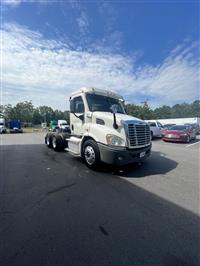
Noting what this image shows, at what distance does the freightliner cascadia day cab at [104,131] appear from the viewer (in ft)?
15.6

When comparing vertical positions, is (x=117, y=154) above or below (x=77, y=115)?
below

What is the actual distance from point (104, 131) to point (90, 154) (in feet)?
3.17

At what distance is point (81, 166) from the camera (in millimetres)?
5824

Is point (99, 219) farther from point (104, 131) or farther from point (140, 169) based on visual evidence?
point (140, 169)

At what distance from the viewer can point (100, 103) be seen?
617cm

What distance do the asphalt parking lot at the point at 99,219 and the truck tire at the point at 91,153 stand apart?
484 mm

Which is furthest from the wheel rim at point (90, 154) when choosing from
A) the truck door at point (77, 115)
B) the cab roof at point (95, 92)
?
the cab roof at point (95, 92)

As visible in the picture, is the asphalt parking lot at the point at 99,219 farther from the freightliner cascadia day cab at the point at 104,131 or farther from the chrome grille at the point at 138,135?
the chrome grille at the point at 138,135

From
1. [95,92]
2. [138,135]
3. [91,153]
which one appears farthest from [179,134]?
[91,153]

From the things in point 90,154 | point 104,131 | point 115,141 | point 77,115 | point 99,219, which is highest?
point 77,115

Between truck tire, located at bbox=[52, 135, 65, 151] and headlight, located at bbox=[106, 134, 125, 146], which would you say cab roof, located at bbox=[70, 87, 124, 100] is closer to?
headlight, located at bbox=[106, 134, 125, 146]

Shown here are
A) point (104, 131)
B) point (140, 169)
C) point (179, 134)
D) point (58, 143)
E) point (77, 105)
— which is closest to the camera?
point (104, 131)

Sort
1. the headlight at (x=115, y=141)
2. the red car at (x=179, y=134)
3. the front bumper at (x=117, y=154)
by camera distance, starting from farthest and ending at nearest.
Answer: the red car at (x=179, y=134) → the headlight at (x=115, y=141) → the front bumper at (x=117, y=154)

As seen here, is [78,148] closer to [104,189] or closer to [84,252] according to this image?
[104,189]
